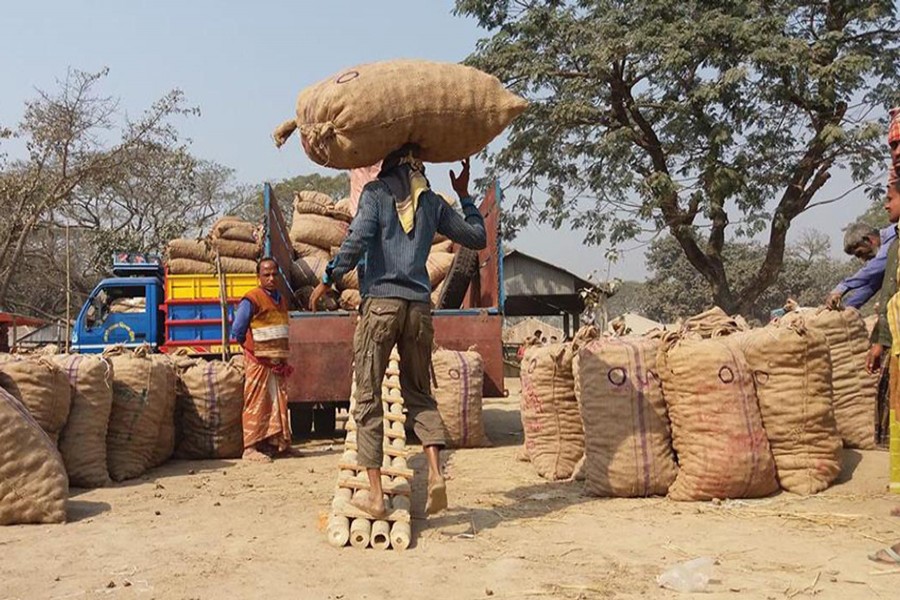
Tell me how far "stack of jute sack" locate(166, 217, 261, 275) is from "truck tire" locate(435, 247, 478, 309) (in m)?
4.31

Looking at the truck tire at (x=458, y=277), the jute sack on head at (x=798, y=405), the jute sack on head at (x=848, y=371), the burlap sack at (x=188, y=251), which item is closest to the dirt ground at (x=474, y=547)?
the jute sack on head at (x=798, y=405)

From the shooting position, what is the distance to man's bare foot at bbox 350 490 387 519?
140 inches

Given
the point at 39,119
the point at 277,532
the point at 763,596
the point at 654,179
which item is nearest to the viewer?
the point at 763,596

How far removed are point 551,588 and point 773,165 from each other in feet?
45.7

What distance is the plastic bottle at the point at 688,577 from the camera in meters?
2.80

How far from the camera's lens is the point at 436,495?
3818 millimetres

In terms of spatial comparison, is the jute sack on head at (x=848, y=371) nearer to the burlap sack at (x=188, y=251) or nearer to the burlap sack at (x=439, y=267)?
the burlap sack at (x=439, y=267)

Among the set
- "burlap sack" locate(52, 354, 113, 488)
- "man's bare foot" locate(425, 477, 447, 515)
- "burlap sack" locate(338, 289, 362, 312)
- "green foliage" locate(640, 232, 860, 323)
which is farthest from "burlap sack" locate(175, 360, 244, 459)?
"green foliage" locate(640, 232, 860, 323)

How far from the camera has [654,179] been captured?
564 inches

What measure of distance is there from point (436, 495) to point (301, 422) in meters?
4.48

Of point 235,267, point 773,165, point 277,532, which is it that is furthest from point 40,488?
point 773,165

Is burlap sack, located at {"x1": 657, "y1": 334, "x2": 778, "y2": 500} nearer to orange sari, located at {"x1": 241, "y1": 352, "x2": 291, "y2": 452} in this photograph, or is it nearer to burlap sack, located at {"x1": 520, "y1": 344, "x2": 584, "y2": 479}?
burlap sack, located at {"x1": 520, "y1": 344, "x2": 584, "y2": 479}

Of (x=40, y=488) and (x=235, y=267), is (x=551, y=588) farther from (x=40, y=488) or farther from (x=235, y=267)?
(x=235, y=267)

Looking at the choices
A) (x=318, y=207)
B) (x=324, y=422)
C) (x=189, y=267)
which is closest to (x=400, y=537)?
(x=324, y=422)
